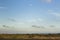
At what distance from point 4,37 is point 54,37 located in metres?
5.51

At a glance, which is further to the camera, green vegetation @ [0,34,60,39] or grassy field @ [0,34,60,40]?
green vegetation @ [0,34,60,39]

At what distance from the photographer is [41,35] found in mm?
26750

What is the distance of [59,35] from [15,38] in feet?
16.6

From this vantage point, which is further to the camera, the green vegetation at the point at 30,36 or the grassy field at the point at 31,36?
the green vegetation at the point at 30,36

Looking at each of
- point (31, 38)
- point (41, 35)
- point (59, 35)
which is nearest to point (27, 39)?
point (31, 38)

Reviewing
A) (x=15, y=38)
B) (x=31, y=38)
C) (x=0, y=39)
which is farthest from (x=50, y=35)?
(x=0, y=39)

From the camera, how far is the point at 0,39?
25406 mm

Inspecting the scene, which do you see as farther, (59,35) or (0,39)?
(59,35)

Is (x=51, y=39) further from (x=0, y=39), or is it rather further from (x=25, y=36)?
(x=0, y=39)

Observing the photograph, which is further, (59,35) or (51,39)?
(59,35)

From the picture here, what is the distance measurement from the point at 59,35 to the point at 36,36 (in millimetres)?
2791

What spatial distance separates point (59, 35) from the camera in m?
27.2

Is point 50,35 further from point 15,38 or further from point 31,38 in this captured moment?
point 15,38

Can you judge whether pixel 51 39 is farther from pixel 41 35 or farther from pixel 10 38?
pixel 10 38
